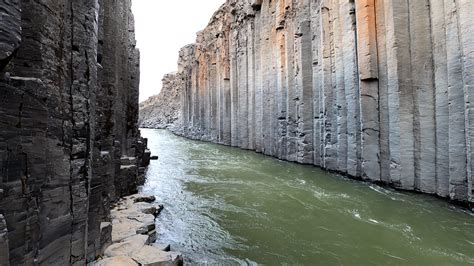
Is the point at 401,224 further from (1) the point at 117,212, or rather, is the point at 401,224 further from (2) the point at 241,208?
(1) the point at 117,212

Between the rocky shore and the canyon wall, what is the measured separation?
0.34 m

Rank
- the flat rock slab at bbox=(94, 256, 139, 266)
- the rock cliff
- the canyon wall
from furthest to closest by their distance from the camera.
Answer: the rock cliff, the flat rock slab at bbox=(94, 256, 139, 266), the canyon wall

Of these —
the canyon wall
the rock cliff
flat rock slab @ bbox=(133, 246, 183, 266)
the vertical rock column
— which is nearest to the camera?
the canyon wall

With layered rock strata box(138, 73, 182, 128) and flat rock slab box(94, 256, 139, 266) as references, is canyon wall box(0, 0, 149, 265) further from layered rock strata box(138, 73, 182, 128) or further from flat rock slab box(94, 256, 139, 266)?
layered rock strata box(138, 73, 182, 128)

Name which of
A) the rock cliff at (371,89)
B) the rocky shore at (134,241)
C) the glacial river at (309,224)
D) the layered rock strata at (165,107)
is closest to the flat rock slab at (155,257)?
the rocky shore at (134,241)

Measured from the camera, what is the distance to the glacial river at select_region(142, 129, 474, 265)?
4570mm

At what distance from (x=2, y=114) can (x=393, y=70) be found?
8.62 metres

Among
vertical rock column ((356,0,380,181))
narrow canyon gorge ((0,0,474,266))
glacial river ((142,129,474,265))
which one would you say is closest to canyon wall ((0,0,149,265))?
narrow canyon gorge ((0,0,474,266))

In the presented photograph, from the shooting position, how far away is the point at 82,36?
119 inches

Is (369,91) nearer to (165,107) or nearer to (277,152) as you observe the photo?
(277,152)

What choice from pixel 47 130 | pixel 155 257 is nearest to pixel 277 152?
pixel 155 257

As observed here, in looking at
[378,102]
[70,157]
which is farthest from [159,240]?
[378,102]

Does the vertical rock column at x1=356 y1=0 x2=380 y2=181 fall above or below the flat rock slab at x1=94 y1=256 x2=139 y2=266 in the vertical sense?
above

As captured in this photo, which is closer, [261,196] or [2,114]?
[2,114]
